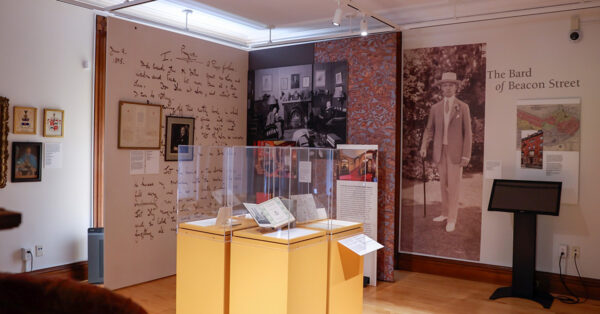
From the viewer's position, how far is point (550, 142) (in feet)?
17.4

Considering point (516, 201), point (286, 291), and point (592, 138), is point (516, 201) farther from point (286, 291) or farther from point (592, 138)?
point (286, 291)

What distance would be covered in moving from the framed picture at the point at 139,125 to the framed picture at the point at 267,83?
70.5 inches

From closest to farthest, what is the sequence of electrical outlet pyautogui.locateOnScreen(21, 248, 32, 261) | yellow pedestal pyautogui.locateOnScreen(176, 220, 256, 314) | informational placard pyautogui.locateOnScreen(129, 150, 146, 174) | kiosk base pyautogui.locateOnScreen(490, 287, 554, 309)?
1. yellow pedestal pyautogui.locateOnScreen(176, 220, 256, 314)
2. kiosk base pyautogui.locateOnScreen(490, 287, 554, 309)
3. electrical outlet pyautogui.locateOnScreen(21, 248, 32, 261)
4. informational placard pyautogui.locateOnScreen(129, 150, 146, 174)

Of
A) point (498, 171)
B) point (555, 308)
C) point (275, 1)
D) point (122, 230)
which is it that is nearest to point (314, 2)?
point (275, 1)

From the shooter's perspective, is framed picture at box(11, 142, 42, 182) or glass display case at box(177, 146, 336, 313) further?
framed picture at box(11, 142, 42, 182)

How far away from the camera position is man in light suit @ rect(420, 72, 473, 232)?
5.83 meters

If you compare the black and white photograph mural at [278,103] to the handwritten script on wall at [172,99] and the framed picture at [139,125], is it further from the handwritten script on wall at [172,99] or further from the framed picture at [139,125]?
the framed picture at [139,125]

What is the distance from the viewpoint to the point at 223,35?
7.03m

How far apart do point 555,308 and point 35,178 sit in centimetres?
568

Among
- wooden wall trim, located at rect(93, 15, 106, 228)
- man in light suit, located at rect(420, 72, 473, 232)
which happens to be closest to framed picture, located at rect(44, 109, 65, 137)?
wooden wall trim, located at rect(93, 15, 106, 228)

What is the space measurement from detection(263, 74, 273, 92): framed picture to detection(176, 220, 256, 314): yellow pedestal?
3550 millimetres

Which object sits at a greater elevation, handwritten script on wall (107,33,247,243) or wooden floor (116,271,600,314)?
handwritten script on wall (107,33,247,243)

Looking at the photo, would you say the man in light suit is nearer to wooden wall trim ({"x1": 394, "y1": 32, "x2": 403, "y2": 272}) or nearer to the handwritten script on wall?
wooden wall trim ({"x1": 394, "y1": 32, "x2": 403, "y2": 272})

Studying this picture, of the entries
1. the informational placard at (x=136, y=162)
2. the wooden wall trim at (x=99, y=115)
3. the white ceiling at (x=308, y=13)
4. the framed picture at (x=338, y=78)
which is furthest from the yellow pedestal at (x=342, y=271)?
the wooden wall trim at (x=99, y=115)
